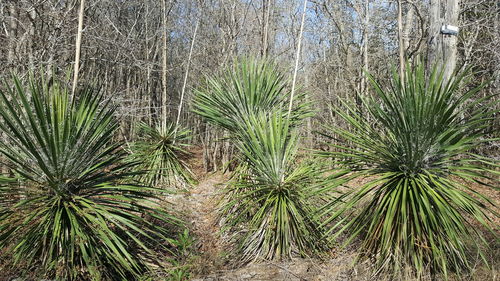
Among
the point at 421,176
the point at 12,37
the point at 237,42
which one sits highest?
the point at 237,42

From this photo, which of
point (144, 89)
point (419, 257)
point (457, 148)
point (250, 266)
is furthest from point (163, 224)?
point (144, 89)

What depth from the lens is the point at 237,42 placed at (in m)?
12.7

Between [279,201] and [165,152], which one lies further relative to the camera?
[165,152]

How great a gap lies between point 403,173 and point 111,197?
9.81 ft

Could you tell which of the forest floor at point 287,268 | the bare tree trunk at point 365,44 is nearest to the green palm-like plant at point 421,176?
the forest floor at point 287,268

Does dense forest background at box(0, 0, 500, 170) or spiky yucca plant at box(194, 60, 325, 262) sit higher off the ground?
dense forest background at box(0, 0, 500, 170)

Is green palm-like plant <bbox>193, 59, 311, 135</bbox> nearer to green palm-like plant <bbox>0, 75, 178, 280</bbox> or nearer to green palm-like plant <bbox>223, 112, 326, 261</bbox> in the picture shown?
green palm-like plant <bbox>223, 112, 326, 261</bbox>

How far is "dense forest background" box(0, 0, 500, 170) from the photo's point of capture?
8.41 m

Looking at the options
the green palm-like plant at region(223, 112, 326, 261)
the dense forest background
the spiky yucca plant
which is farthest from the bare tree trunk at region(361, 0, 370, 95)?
A: the green palm-like plant at region(223, 112, 326, 261)

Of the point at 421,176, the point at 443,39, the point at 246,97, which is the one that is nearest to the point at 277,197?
the point at 421,176

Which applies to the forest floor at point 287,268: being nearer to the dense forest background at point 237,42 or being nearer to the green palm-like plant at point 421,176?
the green palm-like plant at point 421,176

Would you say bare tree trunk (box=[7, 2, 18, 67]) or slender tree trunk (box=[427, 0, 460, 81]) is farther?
bare tree trunk (box=[7, 2, 18, 67])

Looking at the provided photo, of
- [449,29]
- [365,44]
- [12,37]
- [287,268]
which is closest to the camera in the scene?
[287,268]

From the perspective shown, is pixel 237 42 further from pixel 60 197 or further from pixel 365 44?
pixel 60 197
